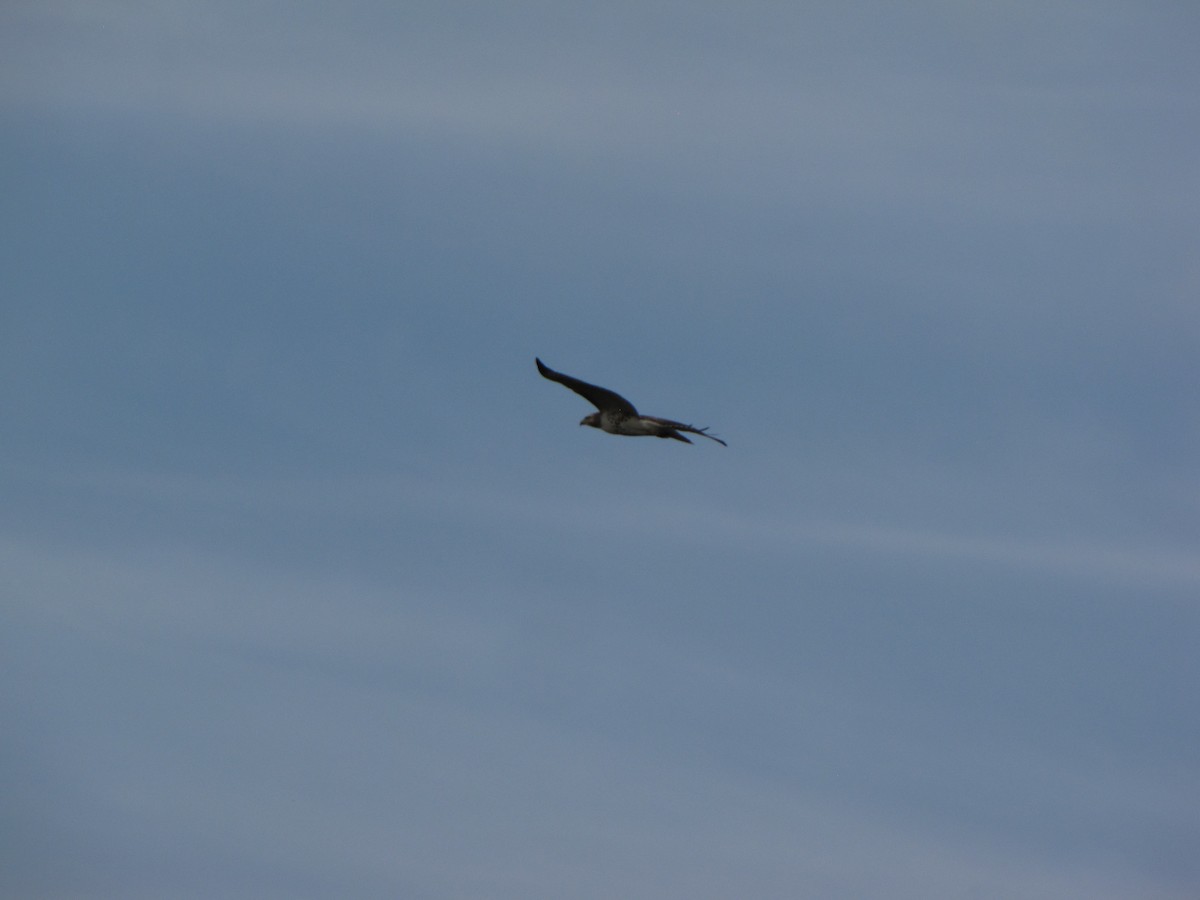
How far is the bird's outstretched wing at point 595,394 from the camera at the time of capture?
57.4 m

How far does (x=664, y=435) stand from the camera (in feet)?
192

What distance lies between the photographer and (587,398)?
6012 cm

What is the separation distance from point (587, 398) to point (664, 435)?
3360mm

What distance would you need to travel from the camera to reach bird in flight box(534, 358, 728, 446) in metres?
57.5

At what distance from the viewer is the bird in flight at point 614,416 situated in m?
57.5

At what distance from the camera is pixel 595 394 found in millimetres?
59188

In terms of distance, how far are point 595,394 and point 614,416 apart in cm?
143

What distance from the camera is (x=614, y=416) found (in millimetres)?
60188

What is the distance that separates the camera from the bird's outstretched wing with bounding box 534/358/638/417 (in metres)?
57.4
